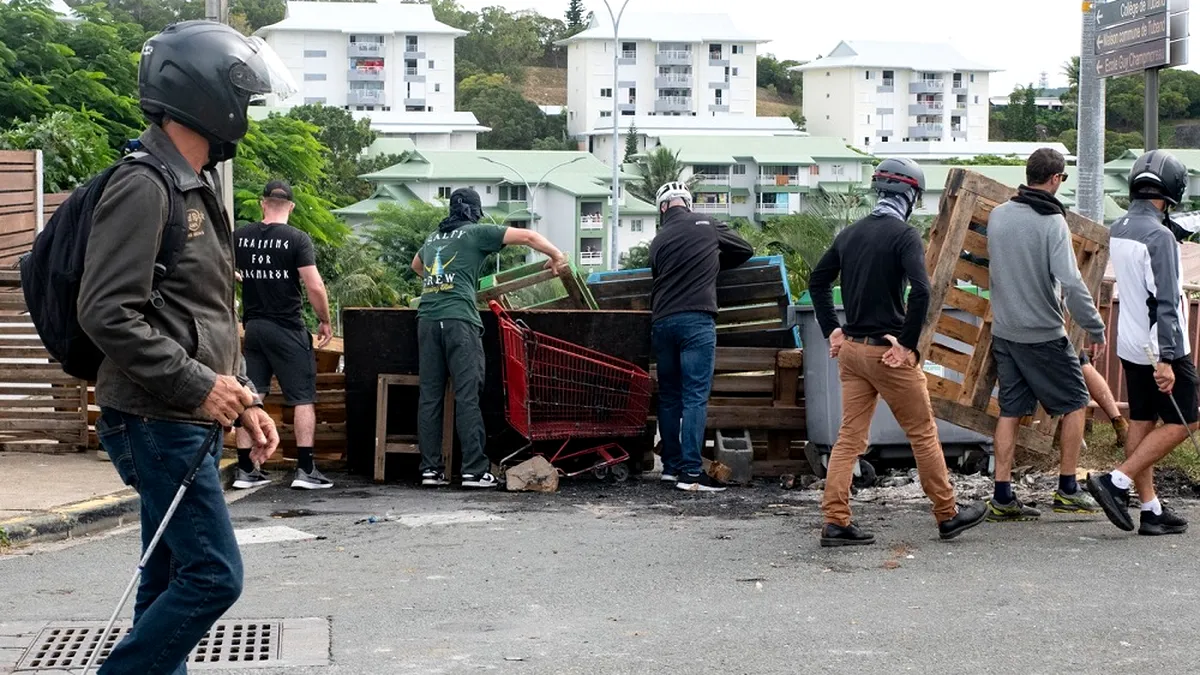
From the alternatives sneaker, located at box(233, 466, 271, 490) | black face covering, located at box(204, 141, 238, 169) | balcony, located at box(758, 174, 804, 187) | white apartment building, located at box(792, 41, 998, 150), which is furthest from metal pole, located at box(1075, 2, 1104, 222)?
white apartment building, located at box(792, 41, 998, 150)

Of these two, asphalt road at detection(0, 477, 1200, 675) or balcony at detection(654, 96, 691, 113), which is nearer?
asphalt road at detection(0, 477, 1200, 675)

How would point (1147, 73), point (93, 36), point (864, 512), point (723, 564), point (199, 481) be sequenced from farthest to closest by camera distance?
point (93, 36) → point (1147, 73) → point (864, 512) → point (723, 564) → point (199, 481)

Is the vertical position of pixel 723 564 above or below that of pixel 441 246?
below

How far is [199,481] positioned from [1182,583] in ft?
15.2

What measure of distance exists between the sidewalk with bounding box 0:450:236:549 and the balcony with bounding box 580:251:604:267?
98.4 m

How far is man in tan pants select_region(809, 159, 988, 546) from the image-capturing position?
7480 millimetres

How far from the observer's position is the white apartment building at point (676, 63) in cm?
16688

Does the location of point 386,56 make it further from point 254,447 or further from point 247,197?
point 254,447

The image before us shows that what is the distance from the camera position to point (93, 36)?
3553 centimetres

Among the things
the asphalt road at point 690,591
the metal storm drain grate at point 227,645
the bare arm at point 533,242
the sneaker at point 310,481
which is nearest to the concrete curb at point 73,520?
the asphalt road at point 690,591

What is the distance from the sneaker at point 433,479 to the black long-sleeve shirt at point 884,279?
3567 mm

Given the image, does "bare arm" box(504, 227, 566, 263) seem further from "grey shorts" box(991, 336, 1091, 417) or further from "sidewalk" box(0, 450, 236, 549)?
"grey shorts" box(991, 336, 1091, 417)

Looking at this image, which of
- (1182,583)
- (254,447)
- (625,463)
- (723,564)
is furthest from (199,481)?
(625,463)

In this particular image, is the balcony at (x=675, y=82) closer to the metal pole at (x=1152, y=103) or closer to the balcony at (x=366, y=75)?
the balcony at (x=366, y=75)
